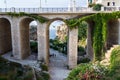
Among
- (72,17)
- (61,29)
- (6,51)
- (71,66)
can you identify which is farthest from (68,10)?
(61,29)

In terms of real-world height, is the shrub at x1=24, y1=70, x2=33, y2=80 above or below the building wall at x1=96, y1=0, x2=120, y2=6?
below

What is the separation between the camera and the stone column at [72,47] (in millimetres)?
31547

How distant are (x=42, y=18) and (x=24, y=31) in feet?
17.8

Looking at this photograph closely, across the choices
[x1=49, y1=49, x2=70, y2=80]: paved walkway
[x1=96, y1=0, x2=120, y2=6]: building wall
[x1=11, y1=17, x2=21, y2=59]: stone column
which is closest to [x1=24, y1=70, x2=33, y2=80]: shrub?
[x1=49, y1=49, x2=70, y2=80]: paved walkway

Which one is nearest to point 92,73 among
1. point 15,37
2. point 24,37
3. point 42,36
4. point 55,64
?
point 42,36

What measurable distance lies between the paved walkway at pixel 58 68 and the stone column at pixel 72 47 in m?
1.32

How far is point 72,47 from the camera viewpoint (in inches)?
1254

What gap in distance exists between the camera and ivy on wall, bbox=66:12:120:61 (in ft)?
101

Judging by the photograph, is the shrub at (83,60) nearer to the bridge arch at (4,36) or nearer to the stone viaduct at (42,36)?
the stone viaduct at (42,36)

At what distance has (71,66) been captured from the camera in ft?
106

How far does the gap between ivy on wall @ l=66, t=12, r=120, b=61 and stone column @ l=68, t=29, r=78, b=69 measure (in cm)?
98

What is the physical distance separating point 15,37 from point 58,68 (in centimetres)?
A: 774

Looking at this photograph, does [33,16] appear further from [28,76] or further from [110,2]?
[110,2]

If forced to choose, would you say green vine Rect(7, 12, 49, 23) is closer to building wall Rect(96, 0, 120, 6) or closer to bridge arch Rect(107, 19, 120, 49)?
bridge arch Rect(107, 19, 120, 49)
